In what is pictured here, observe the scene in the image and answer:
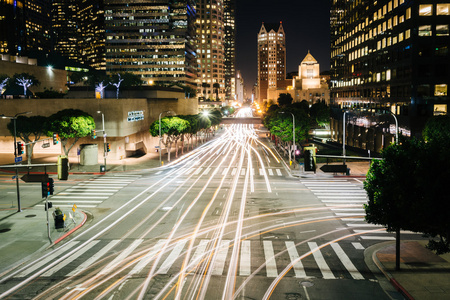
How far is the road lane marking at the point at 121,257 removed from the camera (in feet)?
58.8

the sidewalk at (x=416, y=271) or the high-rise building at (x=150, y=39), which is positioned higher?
the high-rise building at (x=150, y=39)

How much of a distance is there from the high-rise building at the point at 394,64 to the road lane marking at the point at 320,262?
1818 inches

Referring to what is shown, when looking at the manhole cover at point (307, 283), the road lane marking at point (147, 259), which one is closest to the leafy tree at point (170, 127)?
the road lane marking at point (147, 259)

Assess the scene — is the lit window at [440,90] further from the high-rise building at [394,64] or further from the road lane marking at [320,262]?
the road lane marking at [320,262]

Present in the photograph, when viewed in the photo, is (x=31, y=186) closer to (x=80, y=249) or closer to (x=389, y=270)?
(x=80, y=249)

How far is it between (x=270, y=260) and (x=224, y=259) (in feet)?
8.16

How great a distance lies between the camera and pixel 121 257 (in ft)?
64.5

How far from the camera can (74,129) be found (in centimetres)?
5069

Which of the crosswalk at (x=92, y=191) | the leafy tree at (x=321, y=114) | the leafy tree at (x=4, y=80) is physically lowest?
the crosswalk at (x=92, y=191)

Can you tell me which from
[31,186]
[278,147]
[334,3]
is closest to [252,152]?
[278,147]

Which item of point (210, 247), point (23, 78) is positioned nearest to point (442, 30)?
point (210, 247)

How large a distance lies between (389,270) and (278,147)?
66.4 meters

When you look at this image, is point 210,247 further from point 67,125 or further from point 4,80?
point 4,80

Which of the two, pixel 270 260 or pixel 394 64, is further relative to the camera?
pixel 394 64
